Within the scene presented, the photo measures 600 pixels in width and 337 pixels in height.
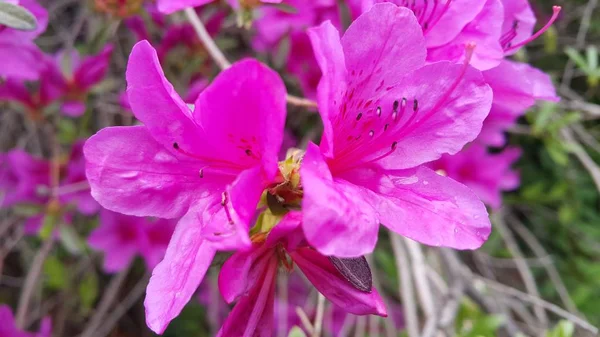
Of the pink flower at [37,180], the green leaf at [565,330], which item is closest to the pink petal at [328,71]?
the green leaf at [565,330]

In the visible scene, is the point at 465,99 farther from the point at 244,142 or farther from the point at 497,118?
the point at 497,118

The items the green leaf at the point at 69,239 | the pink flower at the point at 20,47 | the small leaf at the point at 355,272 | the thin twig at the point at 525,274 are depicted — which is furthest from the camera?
the thin twig at the point at 525,274

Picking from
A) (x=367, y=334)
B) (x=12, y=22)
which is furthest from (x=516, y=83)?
(x=367, y=334)

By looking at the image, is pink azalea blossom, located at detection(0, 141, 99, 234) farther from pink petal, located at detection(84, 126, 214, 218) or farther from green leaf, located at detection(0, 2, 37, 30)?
pink petal, located at detection(84, 126, 214, 218)

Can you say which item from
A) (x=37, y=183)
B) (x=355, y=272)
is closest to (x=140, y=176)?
(x=355, y=272)

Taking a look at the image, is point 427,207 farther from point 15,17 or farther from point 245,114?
point 15,17

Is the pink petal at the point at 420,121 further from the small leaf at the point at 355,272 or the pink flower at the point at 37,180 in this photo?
the pink flower at the point at 37,180

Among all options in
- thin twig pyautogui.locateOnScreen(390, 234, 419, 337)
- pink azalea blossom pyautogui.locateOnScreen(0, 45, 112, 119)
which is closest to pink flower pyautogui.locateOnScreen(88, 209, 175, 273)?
pink azalea blossom pyautogui.locateOnScreen(0, 45, 112, 119)
